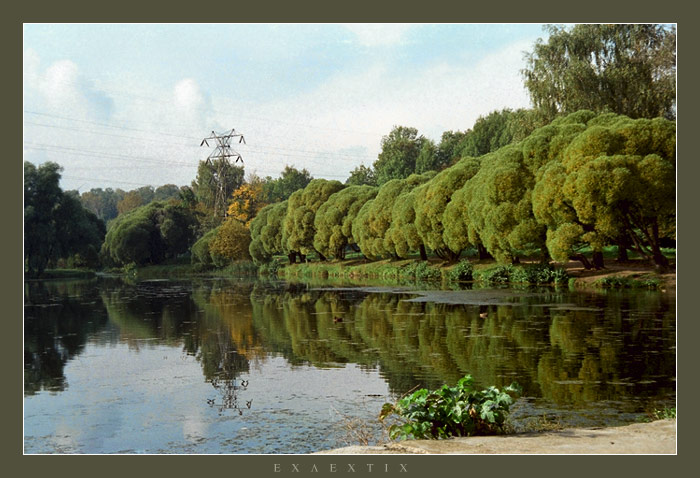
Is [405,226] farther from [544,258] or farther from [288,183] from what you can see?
[288,183]

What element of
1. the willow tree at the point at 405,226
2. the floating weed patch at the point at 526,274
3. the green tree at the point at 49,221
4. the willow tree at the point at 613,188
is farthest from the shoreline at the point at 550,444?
the green tree at the point at 49,221

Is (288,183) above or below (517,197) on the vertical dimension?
above

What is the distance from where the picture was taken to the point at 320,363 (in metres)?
16.1

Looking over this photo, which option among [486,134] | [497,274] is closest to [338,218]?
[486,134]

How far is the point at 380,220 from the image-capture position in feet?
178

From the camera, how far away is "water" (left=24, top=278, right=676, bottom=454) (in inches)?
408

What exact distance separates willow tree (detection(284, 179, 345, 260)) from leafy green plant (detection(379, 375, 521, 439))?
58940 mm

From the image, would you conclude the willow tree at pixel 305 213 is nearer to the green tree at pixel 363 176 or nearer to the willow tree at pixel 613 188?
the green tree at pixel 363 176

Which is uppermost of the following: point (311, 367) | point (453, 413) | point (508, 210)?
point (508, 210)

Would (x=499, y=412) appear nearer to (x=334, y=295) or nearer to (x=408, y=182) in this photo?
(x=334, y=295)

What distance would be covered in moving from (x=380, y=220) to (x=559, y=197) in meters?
22.4

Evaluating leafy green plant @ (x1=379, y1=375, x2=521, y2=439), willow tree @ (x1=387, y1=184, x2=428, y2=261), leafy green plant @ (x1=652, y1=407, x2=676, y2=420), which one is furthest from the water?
willow tree @ (x1=387, y1=184, x2=428, y2=261)

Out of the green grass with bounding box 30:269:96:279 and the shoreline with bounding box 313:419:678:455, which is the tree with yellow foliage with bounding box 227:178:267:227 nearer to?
the green grass with bounding box 30:269:96:279

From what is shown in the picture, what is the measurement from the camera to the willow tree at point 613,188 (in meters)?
29.9
